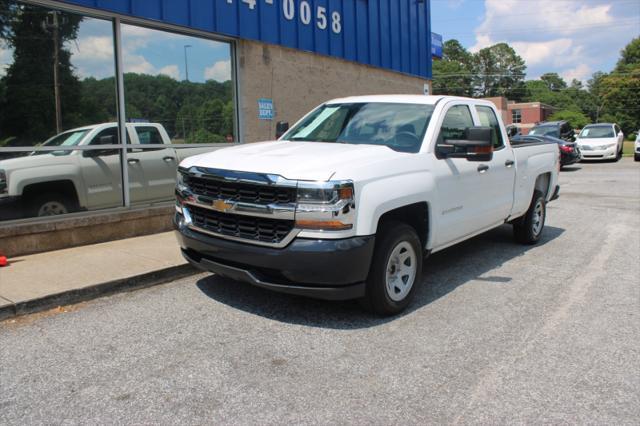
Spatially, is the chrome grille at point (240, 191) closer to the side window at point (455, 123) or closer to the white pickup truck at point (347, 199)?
the white pickup truck at point (347, 199)

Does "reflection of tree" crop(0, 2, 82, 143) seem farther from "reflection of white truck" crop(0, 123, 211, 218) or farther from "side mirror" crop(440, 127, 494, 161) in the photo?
"side mirror" crop(440, 127, 494, 161)

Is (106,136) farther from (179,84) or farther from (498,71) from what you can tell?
(498,71)

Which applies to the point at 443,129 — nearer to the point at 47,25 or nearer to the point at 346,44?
the point at 47,25

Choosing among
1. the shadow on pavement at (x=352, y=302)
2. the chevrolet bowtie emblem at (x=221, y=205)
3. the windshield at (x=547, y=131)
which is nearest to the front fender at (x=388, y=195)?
the shadow on pavement at (x=352, y=302)

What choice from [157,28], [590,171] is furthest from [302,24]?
[590,171]

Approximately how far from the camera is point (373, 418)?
10.5 ft

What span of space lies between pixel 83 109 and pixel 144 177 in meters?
1.30

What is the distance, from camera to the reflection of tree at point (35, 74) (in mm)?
6898

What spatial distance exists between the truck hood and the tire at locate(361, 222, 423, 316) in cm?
66

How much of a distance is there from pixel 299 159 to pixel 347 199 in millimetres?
620

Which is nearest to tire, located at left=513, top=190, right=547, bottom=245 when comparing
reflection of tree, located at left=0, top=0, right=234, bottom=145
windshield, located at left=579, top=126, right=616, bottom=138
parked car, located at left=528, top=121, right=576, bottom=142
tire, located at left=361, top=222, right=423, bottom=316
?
tire, located at left=361, top=222, right=423, bottom=316

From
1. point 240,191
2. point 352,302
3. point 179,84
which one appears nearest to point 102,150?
point 179,84

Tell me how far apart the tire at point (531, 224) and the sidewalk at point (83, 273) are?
4.54 m

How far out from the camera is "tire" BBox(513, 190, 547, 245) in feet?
25.6
